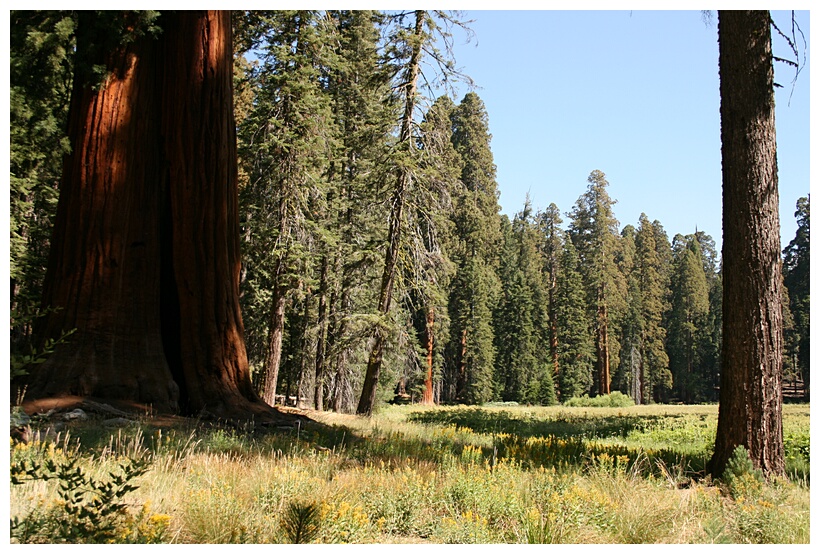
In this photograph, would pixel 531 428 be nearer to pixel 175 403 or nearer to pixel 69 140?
pixel 175 403

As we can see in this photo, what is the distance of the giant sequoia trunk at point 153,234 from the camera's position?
8.16 m

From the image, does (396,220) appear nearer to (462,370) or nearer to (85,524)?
(85,524)

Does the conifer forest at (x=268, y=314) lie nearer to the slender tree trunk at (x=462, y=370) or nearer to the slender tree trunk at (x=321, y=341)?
the slender tree trunk at (x=321, y=341)

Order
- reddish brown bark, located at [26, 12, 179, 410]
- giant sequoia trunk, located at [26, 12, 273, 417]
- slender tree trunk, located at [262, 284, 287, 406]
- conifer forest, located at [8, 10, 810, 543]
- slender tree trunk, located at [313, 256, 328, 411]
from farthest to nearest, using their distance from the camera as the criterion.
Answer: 1. slender tree trunk, located at [313, 256, 328, 411]
2. slender tree trunk, located at [262, 284, 287, 406]
3. giant sequoia trunk, located at [26, 12, 273, 417]
4. reddish brown bark, located at [26, 12, 179, 410]
5. conifer forest, located at [8, 10, 810, 543]

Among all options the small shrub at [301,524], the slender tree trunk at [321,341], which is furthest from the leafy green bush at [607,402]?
the small shrub at [301,524]

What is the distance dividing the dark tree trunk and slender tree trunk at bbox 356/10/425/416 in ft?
37.0

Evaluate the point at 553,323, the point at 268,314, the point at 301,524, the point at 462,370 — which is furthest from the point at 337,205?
the point at 553,323

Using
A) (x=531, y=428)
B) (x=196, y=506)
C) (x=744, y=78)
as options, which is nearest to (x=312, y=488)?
(x=196, y=506)

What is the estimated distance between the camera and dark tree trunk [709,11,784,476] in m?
6.40

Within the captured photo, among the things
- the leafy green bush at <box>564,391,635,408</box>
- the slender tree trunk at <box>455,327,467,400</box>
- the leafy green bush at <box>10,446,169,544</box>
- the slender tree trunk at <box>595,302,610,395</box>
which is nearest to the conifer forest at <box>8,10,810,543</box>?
the leafy green bush at <box>10,446,169,544</box>

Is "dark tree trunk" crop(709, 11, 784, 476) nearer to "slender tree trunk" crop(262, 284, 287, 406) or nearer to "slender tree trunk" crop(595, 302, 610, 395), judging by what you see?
"slender tree trunk" crop(262, 284, 287, 406)

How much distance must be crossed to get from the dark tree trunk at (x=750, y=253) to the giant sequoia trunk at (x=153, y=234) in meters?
5.86

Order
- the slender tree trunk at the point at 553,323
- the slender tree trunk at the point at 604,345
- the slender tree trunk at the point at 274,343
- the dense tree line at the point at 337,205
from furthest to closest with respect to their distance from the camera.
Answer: the slender tree trunk at the point at 553,323 → the slender tree trunk at the point at 604,345 → the slender tree trunk at the point at 274,343 → the dense tree line at the point at 337,205
